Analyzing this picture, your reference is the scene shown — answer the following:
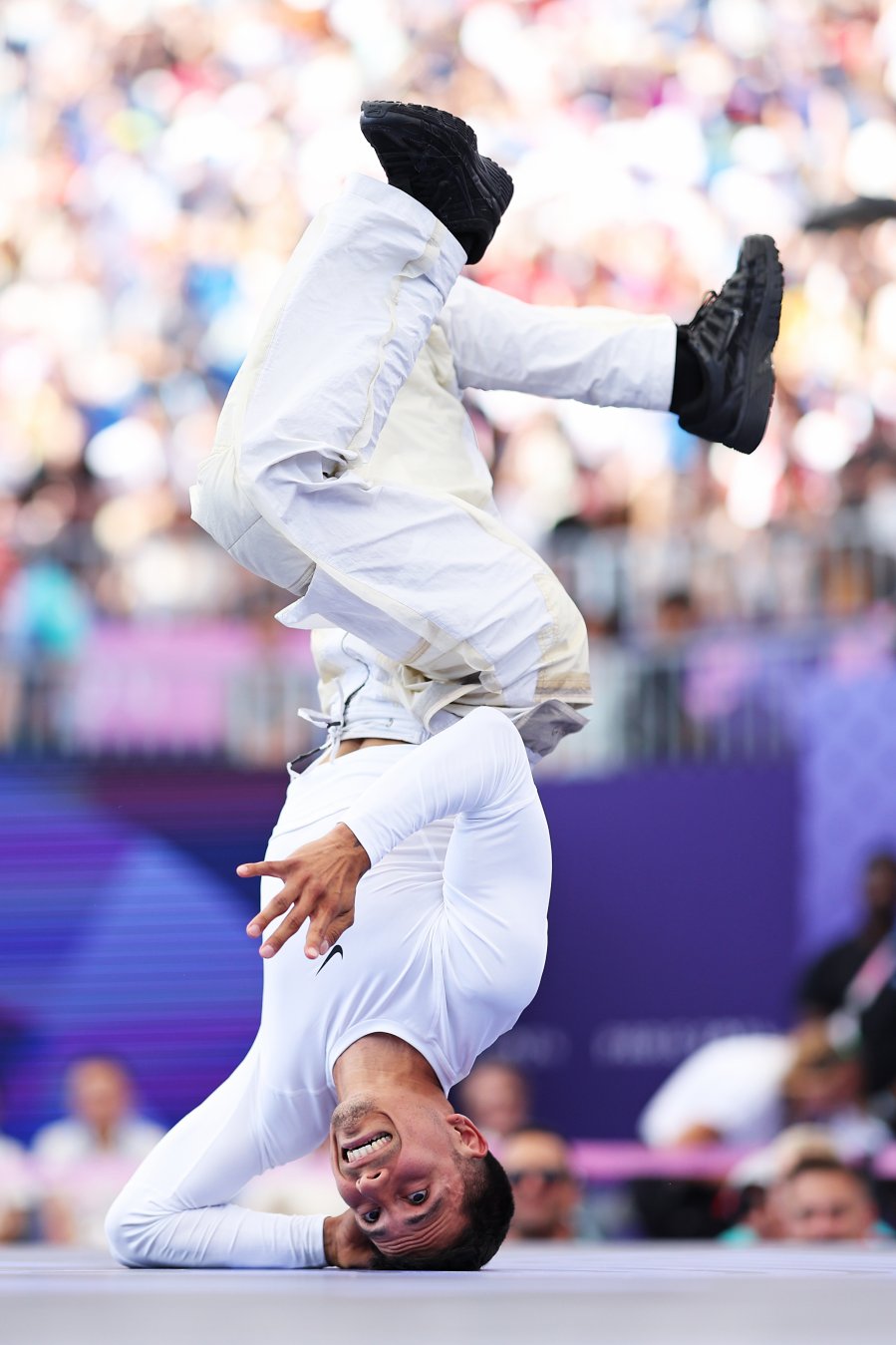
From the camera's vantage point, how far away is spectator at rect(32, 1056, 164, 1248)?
5473 millimetres

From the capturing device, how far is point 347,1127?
2457 millimetres

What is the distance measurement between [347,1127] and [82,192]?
7057 mm

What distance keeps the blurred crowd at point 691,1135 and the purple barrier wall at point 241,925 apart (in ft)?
0.38

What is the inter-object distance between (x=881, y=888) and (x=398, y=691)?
2.96 m

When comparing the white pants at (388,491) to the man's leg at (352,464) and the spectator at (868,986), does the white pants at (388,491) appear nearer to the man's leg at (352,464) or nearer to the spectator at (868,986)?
the man's leg at (352,464)

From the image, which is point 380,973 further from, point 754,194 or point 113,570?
point 754,194

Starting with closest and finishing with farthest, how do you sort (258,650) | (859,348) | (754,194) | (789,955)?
(789,955) → (258,650) → (859,348) → (754,194)

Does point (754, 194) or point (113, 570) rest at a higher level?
point (754, 194)

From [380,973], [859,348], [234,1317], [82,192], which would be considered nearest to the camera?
[234,1317]

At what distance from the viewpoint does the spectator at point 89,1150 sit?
547cm

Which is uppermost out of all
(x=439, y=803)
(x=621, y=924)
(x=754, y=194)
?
(x=754, y=194)

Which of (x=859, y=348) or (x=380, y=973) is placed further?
(x=859, y=348)

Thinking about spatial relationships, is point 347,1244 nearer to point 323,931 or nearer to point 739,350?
point 323,931

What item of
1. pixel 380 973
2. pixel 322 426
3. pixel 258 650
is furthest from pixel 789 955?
pixel 322 426
